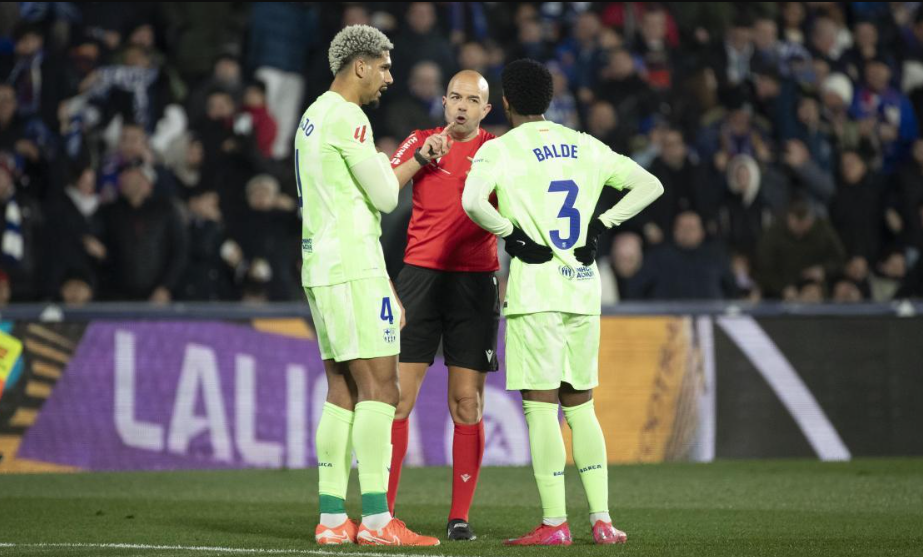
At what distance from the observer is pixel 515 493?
9.32 m

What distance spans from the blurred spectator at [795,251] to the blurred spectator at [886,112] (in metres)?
1.91

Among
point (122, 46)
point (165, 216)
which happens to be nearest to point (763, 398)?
point (165, 216)

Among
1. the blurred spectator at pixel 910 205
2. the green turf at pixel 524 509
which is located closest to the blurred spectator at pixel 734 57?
the blurred spectator at pixel 910 205

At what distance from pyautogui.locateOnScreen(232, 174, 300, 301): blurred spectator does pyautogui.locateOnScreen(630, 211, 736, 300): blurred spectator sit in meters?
2.97

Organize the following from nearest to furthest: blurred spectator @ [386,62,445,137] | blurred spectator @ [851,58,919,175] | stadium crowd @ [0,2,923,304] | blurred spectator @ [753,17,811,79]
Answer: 1. stadium crowd @ [0,2,923,304]
2. blurred spectator @ [386,62,445,137]
3. blurred spectator @ [851,58,919,175]
4. blurred spectator @ [753,17,811,79]

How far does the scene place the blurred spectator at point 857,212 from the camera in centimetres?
Result: 1421

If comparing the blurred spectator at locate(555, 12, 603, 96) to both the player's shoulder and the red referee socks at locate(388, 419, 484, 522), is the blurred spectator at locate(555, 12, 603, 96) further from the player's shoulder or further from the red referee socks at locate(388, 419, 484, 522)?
the red referee socks at locate(388, 419, 484, 522)

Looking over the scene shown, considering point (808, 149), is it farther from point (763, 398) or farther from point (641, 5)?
point (763, 398)

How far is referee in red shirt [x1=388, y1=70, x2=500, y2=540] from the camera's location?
23.3ft

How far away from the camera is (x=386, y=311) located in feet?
21.1

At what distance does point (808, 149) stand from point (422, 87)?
4095mm

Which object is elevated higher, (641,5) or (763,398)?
(641,5)

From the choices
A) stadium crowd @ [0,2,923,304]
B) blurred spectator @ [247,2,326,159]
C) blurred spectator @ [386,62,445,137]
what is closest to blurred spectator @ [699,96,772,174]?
stadium crowd @ [0,2,923,304]

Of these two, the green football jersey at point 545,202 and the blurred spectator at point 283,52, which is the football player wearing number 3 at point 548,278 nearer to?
the green football jersey at point 545,202
